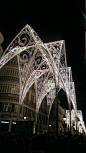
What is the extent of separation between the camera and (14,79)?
3956 cm

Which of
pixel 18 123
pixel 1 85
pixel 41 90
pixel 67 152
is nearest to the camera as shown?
pixel 67 152

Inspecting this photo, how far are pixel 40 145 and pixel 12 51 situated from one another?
647 inches

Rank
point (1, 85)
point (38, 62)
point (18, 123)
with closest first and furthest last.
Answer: point (18, 123), point (38, 62), point (1, 85)

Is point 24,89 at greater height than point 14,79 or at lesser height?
lesser

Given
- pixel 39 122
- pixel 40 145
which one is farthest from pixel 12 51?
pixel 39 122

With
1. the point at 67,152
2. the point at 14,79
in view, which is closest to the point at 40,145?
the point at 67,152

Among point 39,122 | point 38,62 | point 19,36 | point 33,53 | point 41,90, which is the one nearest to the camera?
point 19,36

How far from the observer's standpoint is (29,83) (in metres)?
26.3

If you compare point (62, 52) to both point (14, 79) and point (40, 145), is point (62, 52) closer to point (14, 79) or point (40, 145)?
point (40, 145)

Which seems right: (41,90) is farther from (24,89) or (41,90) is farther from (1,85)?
(1,85)

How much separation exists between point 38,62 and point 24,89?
559 cm

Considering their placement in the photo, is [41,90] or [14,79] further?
[14,79]

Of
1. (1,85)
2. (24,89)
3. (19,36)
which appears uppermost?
(19,36)

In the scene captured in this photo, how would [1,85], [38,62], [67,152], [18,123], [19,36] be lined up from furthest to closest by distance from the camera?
[1,85], [38,62], [19,36], [18,123], [67,152]
